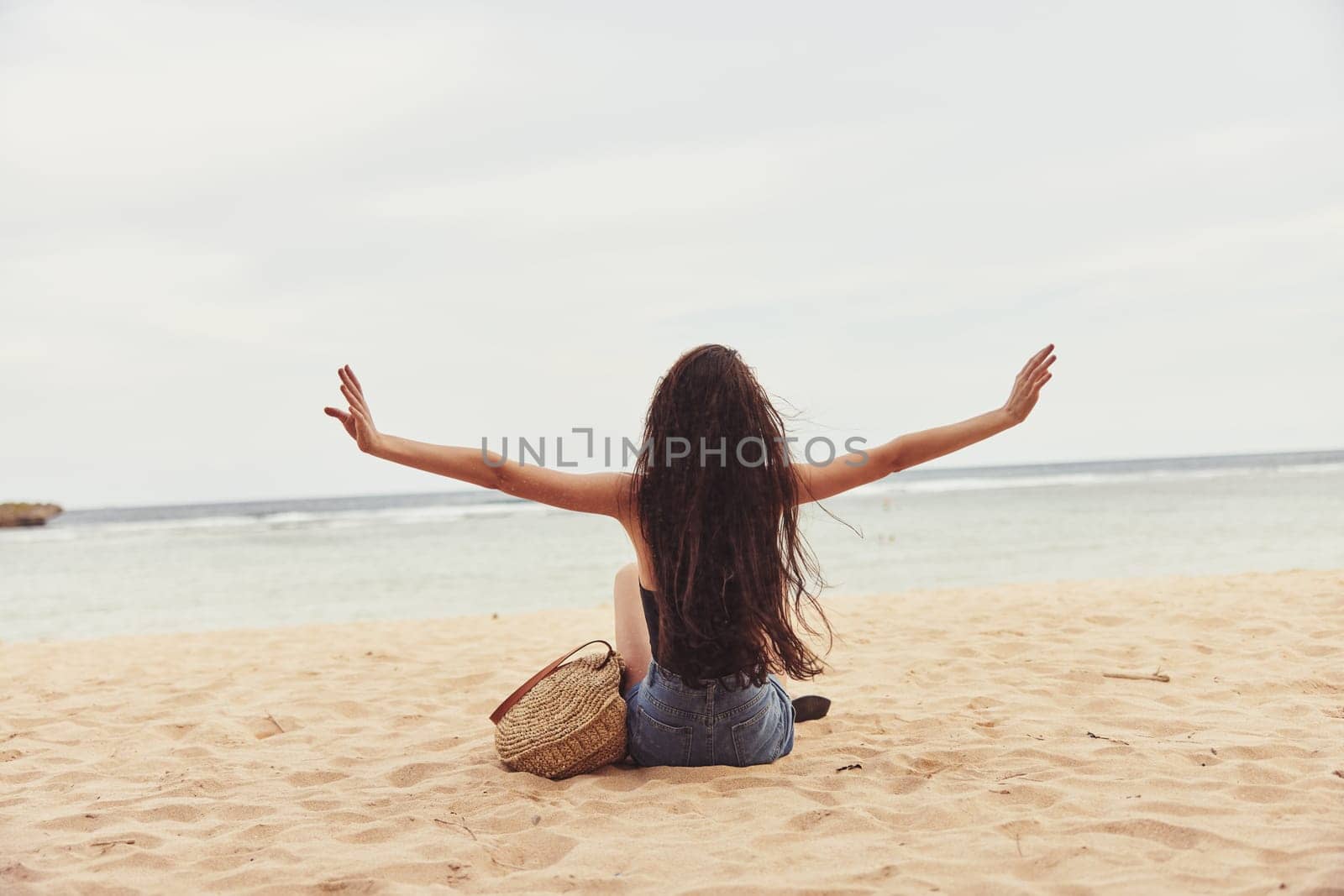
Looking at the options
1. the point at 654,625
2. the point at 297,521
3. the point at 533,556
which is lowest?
the point at 297,521

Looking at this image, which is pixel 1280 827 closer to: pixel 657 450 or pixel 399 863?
pixel 657 450

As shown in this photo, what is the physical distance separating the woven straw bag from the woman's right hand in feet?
5.19

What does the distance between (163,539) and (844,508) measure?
19.6 meters

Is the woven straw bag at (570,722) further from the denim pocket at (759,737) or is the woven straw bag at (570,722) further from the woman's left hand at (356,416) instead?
the woman's left hand at (356,416)

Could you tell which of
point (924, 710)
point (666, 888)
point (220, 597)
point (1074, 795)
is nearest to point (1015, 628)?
point (924, 710)

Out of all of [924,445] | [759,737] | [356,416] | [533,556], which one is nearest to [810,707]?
[759,737]

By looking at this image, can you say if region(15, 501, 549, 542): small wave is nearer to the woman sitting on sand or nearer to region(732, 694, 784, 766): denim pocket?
region(732, 694, 784, 766): denim pocket

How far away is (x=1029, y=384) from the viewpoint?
9.92ft

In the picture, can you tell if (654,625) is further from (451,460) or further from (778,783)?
(451,460)

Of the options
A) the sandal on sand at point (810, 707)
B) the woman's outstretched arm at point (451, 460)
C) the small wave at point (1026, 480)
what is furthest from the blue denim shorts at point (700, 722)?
the small wave at point (1026, 480)

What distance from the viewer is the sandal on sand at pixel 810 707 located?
405 cm

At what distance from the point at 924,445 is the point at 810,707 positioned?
1.65 metres

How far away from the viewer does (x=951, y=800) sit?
2.90 meters

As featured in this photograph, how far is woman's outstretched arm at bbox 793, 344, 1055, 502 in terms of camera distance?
9.49ft
